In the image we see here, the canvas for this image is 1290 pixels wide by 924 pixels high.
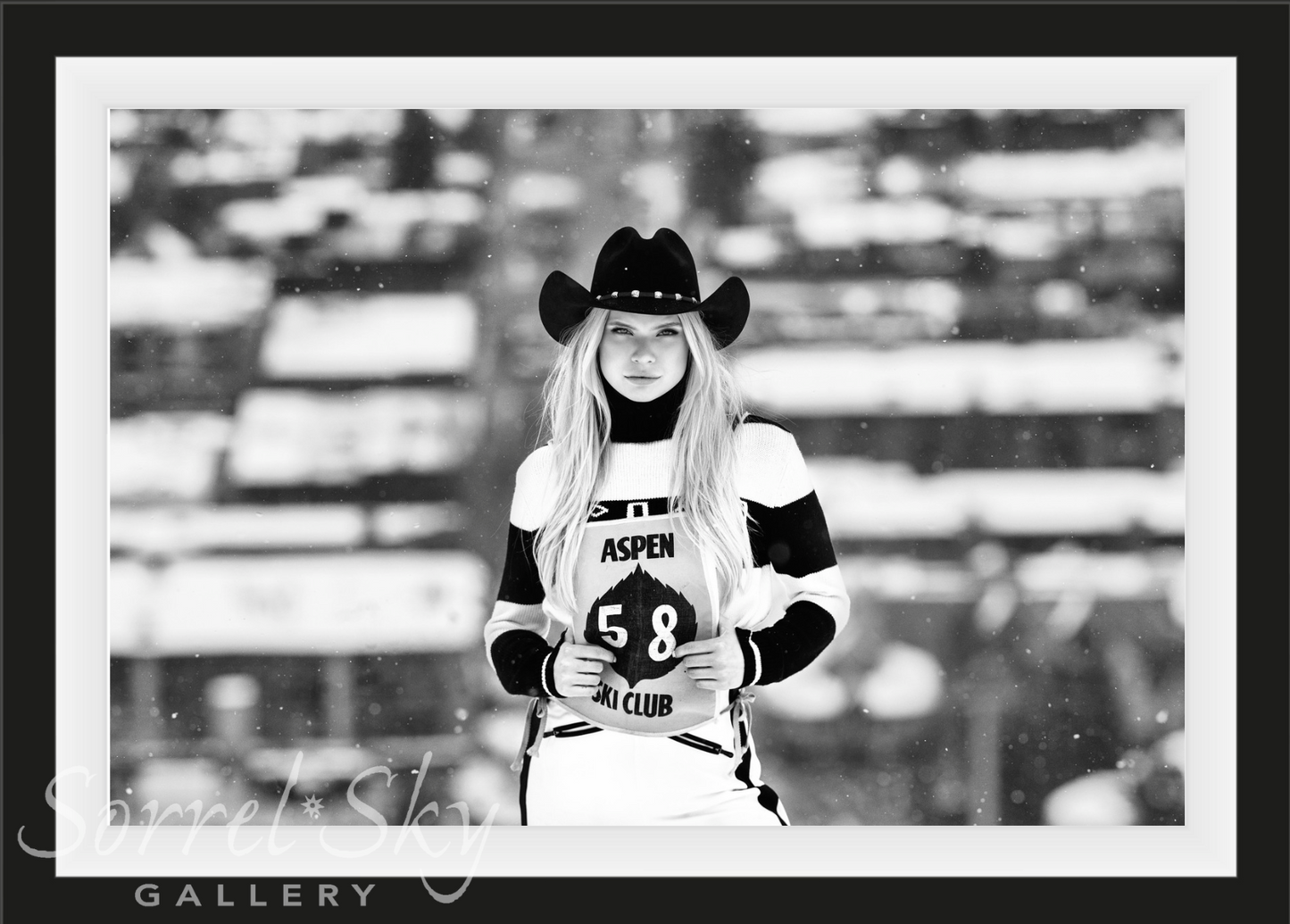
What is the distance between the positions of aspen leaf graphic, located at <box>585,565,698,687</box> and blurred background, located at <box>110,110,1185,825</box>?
63 centimetres

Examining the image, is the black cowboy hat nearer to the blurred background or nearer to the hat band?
the hat band

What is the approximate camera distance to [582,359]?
7.63 feet

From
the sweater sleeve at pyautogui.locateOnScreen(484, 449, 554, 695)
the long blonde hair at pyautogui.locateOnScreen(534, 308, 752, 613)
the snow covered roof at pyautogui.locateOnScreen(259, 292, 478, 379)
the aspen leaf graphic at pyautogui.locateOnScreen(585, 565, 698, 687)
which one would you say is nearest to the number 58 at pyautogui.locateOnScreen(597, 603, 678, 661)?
the aspen leaf graphic at pyautogui.locateOnScreen(585, 565, 698, 687)

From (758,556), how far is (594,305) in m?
0.69

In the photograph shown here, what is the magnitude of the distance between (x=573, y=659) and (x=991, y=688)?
4.09 ft

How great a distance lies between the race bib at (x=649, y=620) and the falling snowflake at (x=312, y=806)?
992 mm

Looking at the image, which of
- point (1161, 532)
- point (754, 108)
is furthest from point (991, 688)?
point (754, 108)

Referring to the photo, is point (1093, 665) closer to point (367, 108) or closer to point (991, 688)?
point (991, 688)

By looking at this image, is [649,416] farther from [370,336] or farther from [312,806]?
[312,806]

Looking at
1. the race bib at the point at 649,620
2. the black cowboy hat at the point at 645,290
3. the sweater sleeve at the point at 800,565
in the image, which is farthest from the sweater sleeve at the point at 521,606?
the sweater sleeve at the point at 800,565

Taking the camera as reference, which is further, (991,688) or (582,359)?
(991,688)

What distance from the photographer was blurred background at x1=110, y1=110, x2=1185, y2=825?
2.72m

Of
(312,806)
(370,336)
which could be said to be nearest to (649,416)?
(370,336)

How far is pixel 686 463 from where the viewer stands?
7.45 feet
